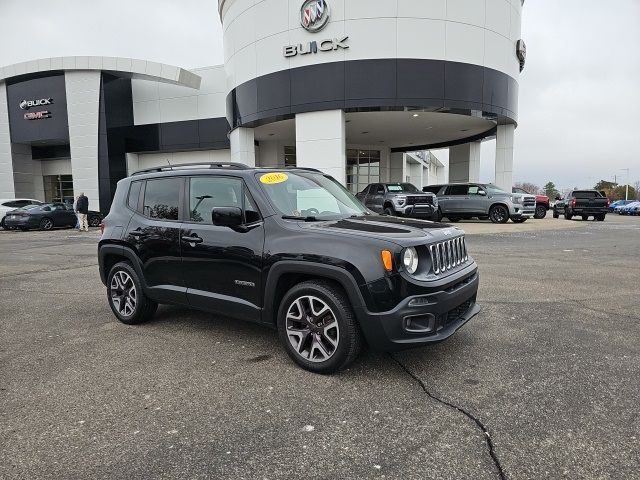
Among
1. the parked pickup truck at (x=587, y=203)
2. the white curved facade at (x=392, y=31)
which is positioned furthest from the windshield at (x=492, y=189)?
the parked pickup truck at (x=587, y=203)

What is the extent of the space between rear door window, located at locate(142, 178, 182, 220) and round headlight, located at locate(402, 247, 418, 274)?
2525 millimetres

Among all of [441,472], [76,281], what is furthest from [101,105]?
[441,472]

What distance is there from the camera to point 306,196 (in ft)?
14.2

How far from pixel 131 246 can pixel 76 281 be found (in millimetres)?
3646

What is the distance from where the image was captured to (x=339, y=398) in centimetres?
315

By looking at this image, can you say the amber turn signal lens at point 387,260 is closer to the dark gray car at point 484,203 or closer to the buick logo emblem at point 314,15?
the buick logo emblem at point 314,15

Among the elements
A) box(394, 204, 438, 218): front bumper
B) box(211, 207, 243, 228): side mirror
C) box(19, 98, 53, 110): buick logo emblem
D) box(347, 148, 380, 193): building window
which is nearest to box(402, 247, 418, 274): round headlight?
box(211, 207, 243, 228): side mirror

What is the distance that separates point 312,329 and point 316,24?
1717 centimetres

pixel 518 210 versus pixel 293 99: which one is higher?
pixel 293 99

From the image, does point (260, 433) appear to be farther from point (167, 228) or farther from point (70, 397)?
point (167, 228)

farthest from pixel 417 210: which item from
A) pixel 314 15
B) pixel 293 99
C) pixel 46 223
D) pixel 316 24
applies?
pixel 46 223

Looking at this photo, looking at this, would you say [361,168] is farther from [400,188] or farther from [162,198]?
[162,198]

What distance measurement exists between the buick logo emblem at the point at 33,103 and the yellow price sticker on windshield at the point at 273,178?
99.3 feet

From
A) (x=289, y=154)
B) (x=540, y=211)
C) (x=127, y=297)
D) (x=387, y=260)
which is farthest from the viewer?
(x=289, y=154)
